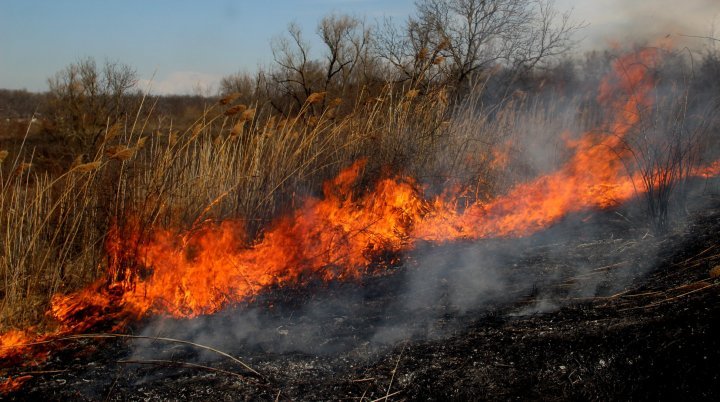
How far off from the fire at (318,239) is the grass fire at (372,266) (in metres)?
0.02

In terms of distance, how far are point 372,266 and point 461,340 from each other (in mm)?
1647

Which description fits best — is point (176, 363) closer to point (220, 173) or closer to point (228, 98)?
point (228, 98)

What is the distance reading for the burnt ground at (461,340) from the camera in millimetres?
2217

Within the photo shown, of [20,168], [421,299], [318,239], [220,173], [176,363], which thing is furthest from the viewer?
[220,173]

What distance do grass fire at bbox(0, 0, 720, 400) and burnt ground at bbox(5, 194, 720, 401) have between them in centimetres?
1

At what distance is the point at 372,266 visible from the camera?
4285 millimetres

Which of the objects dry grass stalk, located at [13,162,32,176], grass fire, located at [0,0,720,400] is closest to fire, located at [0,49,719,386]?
grass fire, located at [0,0,720,400]

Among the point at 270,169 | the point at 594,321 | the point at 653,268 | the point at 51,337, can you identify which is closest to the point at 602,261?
the point at 653,268

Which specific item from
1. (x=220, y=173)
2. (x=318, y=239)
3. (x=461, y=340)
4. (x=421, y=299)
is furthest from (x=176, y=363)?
(x=220, y=173)

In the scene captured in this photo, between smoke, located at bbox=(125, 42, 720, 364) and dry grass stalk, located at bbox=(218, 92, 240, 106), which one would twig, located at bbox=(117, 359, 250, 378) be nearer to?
smoke, located at bbox=(125, 42, 720, 364)

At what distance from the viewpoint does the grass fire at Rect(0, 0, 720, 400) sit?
2.38 m

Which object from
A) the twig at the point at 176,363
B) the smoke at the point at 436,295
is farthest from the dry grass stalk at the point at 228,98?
the twig at the point at 176,363

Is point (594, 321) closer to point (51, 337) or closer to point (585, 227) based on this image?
point (585, 227)

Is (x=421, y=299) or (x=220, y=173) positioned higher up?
(x=220, y=173)
